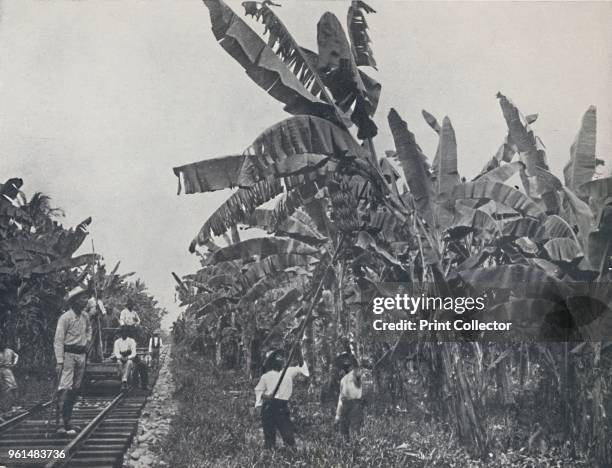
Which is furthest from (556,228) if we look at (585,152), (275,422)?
(275,422)

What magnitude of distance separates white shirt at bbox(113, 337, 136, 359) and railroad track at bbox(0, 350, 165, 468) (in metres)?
0.97

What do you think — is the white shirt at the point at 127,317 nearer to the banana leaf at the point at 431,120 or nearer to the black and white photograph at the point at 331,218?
the black and white photograph at the point at 331,218

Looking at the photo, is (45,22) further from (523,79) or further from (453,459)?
(453,459)

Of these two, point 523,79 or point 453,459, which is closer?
point 453,459

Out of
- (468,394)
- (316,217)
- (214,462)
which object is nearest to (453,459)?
(468,394)

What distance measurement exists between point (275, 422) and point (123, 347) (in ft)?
8.62

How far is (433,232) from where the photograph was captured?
16.3ft

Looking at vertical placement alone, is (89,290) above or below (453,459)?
above

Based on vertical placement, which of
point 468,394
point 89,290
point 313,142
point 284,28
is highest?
point 284,28

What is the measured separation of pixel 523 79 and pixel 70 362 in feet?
17.1

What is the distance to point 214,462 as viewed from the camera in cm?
456

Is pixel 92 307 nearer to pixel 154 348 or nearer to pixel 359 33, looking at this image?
pixel 359 33

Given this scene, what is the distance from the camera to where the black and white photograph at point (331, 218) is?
468 centimetres

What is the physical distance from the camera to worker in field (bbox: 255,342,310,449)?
4844 millimetres
